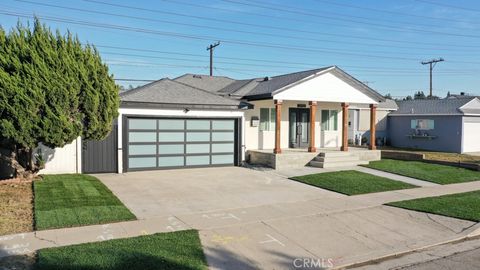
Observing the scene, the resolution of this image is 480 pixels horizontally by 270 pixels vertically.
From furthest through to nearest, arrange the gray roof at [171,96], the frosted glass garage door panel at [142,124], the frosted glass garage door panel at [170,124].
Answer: the frosted glass garage door panel at [170,124]
the gray roof at [171,96]
the frosted glass garage door panel at [142,124]

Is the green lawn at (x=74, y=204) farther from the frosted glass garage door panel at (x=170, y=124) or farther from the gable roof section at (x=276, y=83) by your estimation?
the gable roof section at (x=276, y=83)

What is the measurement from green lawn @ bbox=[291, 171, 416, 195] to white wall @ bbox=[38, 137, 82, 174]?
7652mm

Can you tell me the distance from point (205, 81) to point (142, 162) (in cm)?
956

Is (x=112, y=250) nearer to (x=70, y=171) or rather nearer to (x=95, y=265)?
(x=95, y=265)

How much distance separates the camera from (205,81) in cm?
2339

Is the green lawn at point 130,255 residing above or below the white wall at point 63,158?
below

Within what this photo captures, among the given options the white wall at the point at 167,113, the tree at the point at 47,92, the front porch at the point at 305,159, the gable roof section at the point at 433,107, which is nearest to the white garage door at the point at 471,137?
the gable roof section at the point at 433,107

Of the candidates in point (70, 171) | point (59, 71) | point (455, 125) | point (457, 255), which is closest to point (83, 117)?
point (59, 71)

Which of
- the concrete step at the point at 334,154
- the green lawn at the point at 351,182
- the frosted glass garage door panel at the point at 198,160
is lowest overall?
the green lawn at the point at 351,182

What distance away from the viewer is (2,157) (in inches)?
489

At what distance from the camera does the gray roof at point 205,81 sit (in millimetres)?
22453

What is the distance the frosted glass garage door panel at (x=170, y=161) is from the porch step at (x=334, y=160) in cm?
559

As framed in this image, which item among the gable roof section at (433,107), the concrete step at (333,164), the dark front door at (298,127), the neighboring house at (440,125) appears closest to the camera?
the concrete step at (333,164)

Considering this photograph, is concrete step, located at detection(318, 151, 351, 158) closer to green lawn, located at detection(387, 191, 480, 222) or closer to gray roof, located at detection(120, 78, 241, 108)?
gray roof, located at detection(120, 78, 241, 108)
